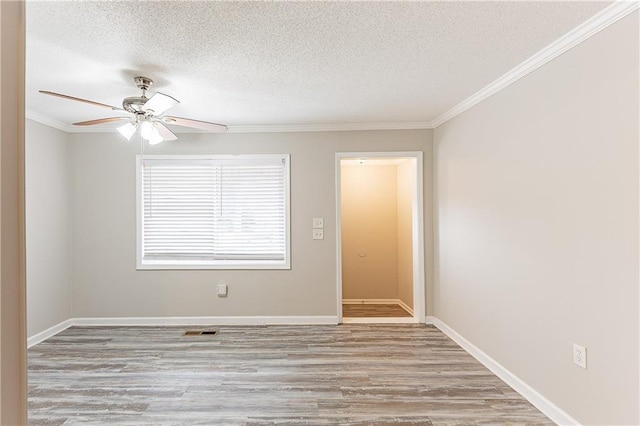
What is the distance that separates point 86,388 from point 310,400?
1734mm

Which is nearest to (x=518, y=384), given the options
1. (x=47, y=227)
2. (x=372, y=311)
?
(x=372, y=311)

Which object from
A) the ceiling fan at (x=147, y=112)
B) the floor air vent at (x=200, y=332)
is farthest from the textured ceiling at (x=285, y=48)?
the floor air vent at (x=200, y=332)

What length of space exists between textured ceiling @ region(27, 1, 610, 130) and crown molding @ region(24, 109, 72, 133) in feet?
0.87

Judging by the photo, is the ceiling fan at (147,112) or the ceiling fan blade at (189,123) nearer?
the ceiling fan at (147,112)

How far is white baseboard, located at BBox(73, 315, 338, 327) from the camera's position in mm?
4258

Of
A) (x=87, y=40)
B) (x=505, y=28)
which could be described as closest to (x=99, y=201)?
(x=87, y=40)

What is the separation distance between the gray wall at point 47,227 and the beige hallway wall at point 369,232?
12.1ft

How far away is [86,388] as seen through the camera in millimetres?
2709

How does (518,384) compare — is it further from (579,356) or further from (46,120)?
(46,120)

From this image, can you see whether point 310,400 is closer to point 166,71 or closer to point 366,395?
point 366,395

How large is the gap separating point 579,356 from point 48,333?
4.86 meters

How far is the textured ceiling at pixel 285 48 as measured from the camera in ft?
6.08

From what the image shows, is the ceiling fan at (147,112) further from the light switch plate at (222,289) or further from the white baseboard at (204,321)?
the white baseboard at (204,321)

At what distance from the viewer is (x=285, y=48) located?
2256 mm
